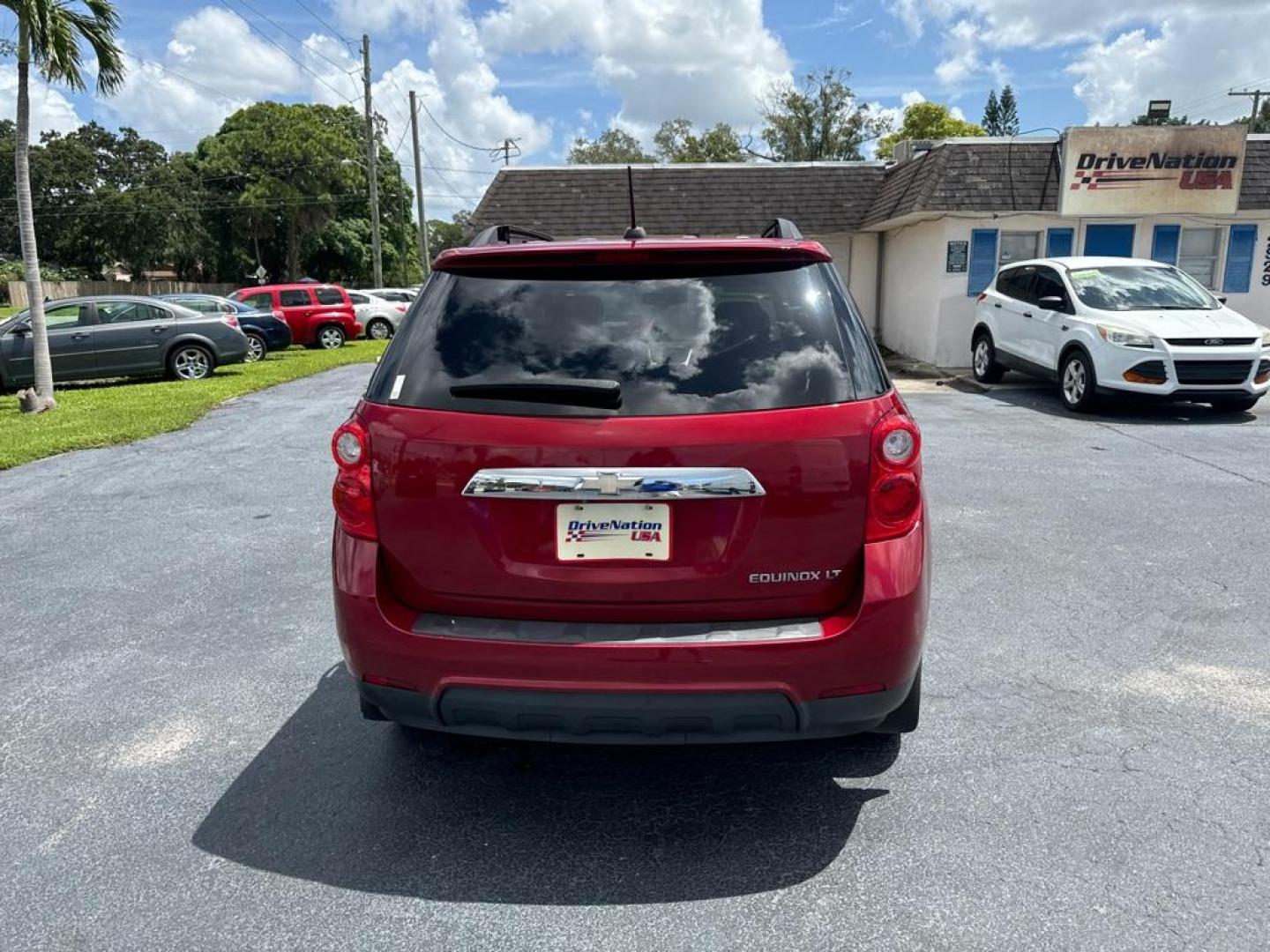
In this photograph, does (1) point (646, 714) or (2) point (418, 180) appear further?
(2) point (418, 180)

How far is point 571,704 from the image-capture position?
2.49m

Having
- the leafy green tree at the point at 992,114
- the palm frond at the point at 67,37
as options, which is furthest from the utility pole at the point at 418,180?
the leafy green tree at the point at 992,114

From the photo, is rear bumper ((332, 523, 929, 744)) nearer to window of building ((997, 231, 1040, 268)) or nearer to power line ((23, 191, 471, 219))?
window of building ((997, 231, 1040, 268))

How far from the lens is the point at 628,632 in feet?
8.20

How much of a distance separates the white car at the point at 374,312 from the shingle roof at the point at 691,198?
317 inches

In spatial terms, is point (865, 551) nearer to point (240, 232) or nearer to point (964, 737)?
point (964, 737)

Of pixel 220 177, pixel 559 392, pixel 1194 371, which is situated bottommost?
pixel 1194 371

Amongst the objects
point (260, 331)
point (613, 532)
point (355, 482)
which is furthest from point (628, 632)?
point (260, 331)

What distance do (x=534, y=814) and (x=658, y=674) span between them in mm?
795

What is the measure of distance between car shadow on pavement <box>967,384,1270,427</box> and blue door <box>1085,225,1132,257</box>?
17.4 feet

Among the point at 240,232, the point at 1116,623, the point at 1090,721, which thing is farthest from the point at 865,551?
the point at 240,232

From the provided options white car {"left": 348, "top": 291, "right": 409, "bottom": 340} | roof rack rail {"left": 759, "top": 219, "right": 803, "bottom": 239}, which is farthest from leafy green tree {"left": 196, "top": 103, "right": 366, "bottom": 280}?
roof rack rail {"left": 759, "top": 219, "right": 803, "bottom": 239}

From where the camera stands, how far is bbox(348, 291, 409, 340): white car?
26.5m

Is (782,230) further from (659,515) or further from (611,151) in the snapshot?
(611,151)
